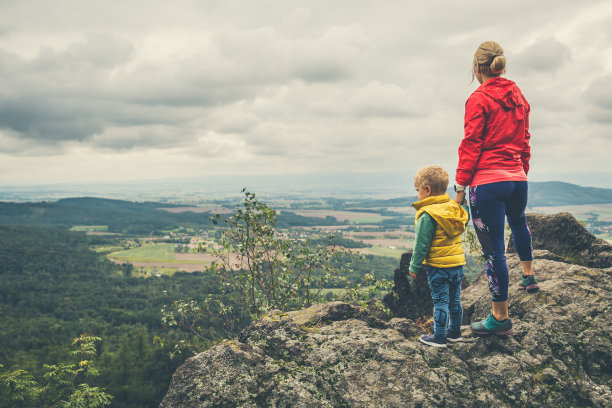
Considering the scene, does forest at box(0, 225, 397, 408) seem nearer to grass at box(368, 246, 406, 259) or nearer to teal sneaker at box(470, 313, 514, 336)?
teal sneaker at box(470, 313, 514, 336)

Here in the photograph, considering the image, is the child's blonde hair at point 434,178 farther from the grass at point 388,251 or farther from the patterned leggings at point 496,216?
the grass at point 388,251

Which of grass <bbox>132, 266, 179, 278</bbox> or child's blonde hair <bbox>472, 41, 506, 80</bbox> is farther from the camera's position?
grass <bbox>132, 266, 179, 278</bbox>

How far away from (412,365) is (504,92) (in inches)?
183

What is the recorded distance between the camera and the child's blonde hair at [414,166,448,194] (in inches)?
223

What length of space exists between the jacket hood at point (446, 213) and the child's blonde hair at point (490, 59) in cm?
228

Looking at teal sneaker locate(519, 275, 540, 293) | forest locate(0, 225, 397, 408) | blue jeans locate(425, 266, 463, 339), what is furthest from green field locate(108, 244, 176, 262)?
blue jeans locate(425, 266, 463, 339)

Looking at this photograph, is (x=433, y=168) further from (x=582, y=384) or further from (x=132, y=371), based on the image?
(x=132, y=371)

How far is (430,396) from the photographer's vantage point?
15.9 ft

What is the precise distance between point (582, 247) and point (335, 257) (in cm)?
819

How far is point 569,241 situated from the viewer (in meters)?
10.7

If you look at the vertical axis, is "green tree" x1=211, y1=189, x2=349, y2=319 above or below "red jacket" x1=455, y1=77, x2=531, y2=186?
below

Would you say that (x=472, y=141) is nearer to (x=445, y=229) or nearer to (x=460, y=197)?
(x=460, y=197)

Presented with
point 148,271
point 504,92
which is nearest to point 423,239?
point 504,92

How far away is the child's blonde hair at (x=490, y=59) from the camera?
5613 millimetres
